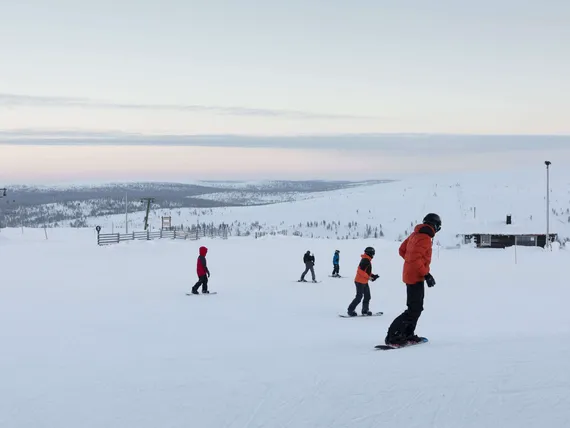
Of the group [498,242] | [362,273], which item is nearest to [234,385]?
[362,273]

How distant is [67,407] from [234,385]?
1.77 meters

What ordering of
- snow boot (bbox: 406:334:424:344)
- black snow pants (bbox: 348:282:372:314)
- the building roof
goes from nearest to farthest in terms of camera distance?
snow boot (bbox: 406:334:424:344), black snow pants (bbox: 348:282:372:314), the building roof

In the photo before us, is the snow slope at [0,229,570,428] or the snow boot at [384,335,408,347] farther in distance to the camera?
the snow boot at [384,335,408,347]

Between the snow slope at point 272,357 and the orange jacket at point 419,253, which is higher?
the orange jacket at point 419,253

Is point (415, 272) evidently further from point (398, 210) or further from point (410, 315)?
point (398, 210)

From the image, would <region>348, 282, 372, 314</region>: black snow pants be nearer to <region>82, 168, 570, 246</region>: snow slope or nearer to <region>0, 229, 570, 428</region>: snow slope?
<region>0, 229, 570, 428</region>: snow slope

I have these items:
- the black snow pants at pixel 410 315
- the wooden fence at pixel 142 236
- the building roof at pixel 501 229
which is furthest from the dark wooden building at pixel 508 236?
the black snow pants at pixel 410 315

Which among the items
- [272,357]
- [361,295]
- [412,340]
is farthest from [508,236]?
[272,357]

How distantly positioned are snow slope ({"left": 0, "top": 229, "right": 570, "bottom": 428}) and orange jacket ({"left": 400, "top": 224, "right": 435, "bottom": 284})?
985 millimetres

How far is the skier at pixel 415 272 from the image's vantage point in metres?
8.95

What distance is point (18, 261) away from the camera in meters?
33.7

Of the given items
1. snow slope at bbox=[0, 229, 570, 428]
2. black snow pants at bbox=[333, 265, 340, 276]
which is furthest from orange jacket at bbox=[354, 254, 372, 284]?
black snow pants at bbox=[333, 265, 340, 276]

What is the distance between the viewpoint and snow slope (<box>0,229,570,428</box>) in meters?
6.30

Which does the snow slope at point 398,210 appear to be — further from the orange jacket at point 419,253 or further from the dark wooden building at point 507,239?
the orange jacket at point 419,253
